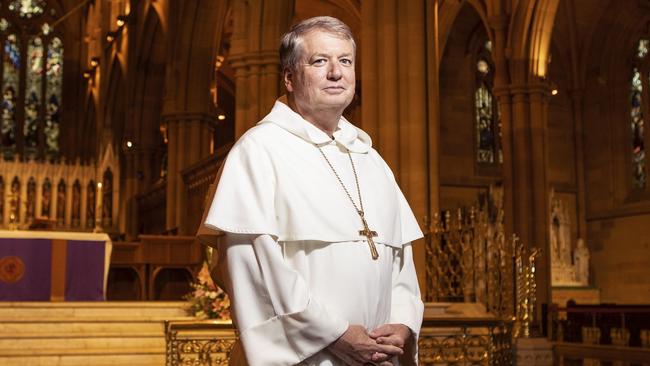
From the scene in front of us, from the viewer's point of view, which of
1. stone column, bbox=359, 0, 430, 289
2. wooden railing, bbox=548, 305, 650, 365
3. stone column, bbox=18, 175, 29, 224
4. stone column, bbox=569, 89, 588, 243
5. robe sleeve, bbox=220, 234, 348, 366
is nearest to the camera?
robe sleeve, bbox=220, 234, 348, 366

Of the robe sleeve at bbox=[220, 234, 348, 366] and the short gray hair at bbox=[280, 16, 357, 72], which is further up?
the short gray hair at bbox=[280, 16, 357, 72]

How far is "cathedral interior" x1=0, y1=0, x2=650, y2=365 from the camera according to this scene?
9938mm

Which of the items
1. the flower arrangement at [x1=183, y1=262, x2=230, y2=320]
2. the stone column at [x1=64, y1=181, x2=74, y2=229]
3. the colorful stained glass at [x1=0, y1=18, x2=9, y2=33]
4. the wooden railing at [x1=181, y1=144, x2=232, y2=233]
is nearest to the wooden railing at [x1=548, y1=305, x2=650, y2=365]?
the flower arrangement at [x1=183, y1=262, x2=230, y2=320]

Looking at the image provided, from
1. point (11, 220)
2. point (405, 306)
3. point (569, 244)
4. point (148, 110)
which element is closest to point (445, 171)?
point (569, 244)

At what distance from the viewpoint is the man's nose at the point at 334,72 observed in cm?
229

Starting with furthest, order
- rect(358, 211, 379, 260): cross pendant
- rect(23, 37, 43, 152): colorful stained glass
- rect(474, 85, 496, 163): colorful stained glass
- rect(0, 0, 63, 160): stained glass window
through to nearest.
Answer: rect(23, 37, 43, 152): colorful stained glass, rect(0, 0, 63, 160): stained glass window, rect(474, 85, 496, 163): colorful stained glass, rect(358, 211, 379, 260): cross pendant

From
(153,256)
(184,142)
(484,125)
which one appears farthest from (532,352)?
(484,125)

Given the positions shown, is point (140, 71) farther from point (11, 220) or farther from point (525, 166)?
point (11, 220)

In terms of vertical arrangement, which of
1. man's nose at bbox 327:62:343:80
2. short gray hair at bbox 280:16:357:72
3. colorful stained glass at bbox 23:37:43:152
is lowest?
man's nose at bbox 327:62:343:80

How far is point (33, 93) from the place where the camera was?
1109 inches

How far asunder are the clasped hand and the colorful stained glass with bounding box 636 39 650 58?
22308 mm

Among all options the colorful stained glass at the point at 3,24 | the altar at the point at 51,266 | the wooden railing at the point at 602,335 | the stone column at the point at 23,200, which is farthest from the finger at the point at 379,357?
the colorful stained glass at the point at 3,24

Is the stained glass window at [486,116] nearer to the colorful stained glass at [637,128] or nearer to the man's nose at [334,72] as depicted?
the colorful stained glass at [637,128]

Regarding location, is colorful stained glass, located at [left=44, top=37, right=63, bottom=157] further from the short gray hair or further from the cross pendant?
the cross pendant
